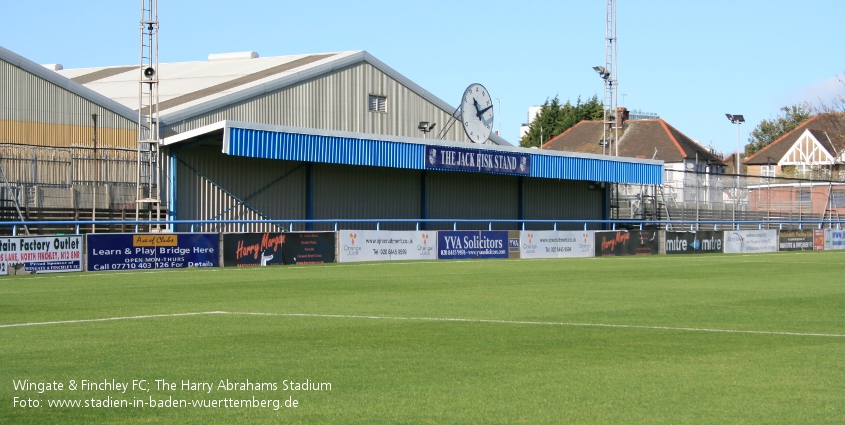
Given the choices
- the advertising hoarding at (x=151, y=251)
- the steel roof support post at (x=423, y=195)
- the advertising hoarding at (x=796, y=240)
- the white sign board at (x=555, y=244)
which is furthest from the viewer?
the advertising hoarding at (x=796, y=240)

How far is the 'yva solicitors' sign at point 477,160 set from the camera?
39.1 meters

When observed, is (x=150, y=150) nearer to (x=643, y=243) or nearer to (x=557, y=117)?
(x=643, y=243)

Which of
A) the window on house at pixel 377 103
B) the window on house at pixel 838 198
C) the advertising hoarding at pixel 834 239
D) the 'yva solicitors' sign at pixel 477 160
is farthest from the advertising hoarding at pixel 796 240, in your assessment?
the window on house at pixel 377 103

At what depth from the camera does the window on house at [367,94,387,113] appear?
45031 millimetres

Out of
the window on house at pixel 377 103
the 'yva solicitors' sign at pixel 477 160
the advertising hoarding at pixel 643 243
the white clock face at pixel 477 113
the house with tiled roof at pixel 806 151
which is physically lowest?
the advertising hoarding at pixel 643 243

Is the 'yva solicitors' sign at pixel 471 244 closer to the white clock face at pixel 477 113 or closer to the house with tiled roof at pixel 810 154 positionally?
the white clock face at pixel 477 113

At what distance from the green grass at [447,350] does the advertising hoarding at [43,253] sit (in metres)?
3.10

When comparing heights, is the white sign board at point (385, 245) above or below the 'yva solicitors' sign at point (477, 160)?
below

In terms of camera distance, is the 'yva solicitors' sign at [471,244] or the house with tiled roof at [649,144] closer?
the 'yva solicitors' sign at [471,244]

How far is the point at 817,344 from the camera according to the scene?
1118 centimetres

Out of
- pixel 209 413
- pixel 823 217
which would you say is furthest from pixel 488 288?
pixel 823 217

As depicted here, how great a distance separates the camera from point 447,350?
10.4 m

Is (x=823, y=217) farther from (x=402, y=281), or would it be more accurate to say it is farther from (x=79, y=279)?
(x=79, y=279)

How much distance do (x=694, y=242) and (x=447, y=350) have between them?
3185 cm
